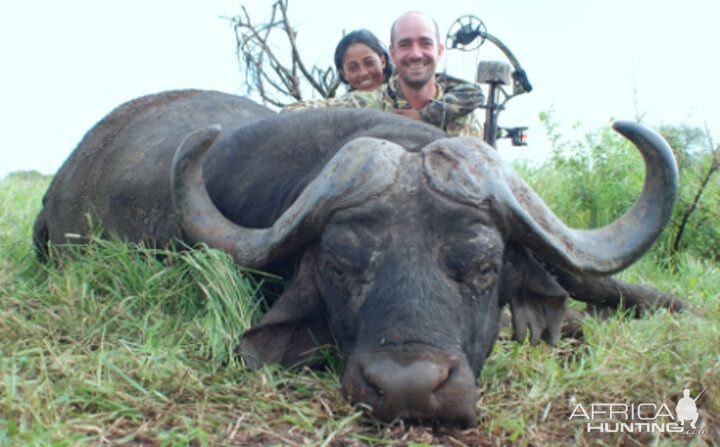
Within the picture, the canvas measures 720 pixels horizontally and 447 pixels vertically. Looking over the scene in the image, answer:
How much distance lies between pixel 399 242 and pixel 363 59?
4.71 m

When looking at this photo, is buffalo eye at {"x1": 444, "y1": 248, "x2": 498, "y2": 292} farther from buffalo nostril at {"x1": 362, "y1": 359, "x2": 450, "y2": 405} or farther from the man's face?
the man's face

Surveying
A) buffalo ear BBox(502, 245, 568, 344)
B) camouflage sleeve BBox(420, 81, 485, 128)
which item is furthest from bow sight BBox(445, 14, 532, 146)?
buffalo ear BBox(502, 245, 568, 344)

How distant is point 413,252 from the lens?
2.59 metres

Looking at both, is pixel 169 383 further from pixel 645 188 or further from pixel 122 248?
pixel 645 188

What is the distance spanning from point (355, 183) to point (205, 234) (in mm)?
798

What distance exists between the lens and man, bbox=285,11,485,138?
6145mm

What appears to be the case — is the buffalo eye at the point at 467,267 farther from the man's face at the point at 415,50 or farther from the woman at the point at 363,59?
the woman at the point at 363,59

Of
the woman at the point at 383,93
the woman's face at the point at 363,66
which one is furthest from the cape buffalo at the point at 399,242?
the woman's face at the point at 363,66

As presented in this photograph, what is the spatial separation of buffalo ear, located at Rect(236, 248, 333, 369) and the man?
10.7ft

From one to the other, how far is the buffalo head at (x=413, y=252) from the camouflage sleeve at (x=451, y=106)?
3094 millimetres

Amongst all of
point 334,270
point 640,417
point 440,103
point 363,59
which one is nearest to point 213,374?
point 334,270

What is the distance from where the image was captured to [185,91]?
5.50 m

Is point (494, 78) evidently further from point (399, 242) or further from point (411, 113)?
point (399, 242)

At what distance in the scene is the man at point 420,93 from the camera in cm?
614
